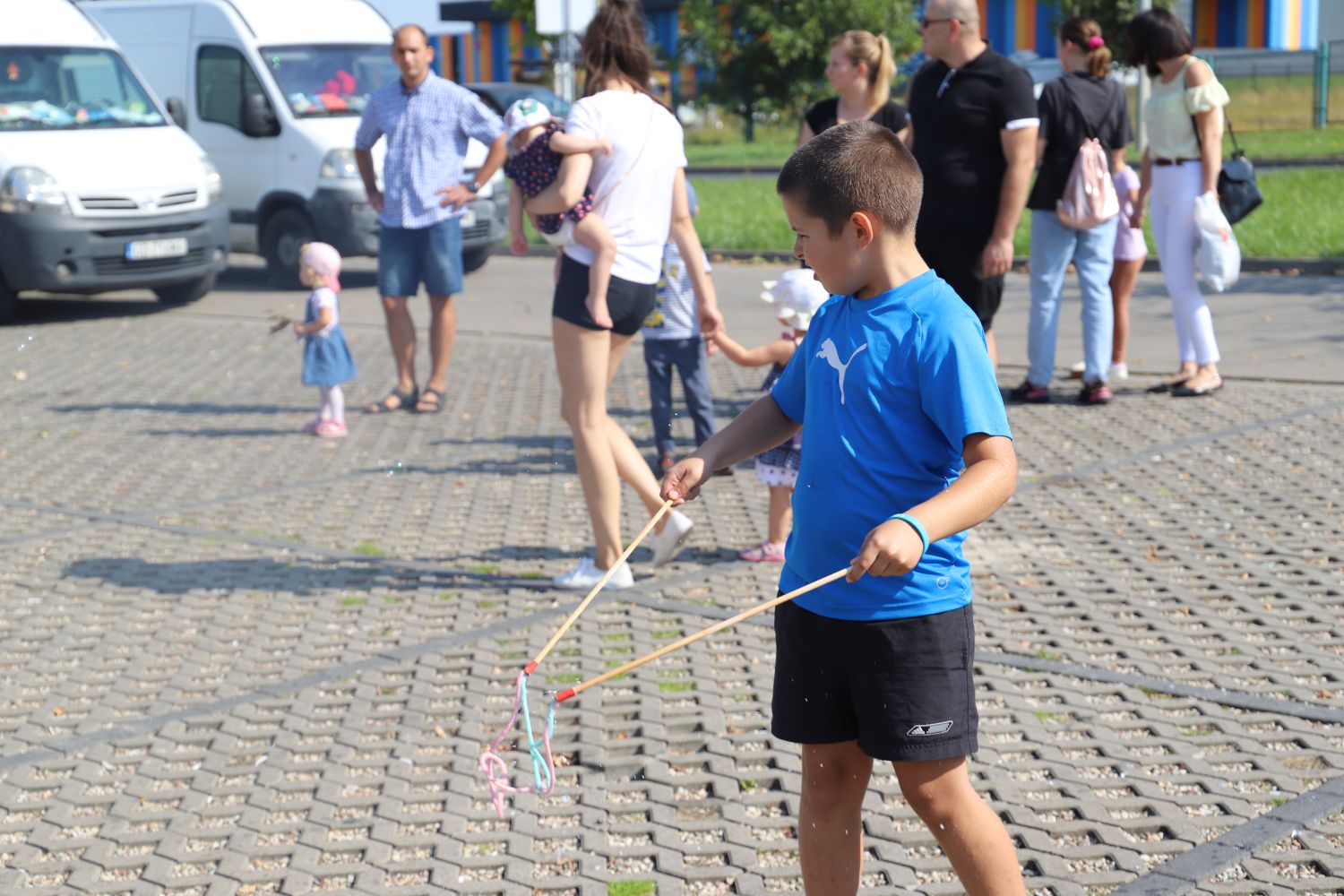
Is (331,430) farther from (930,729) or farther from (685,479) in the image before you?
(930,729)

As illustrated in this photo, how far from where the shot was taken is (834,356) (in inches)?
115

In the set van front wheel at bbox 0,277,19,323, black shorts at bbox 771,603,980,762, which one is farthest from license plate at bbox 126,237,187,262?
black shorts at bbox 771,603,980,762

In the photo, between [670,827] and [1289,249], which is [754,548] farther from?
[1289,249]

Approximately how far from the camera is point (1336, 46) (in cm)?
3959

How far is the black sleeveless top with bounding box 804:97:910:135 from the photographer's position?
756cm

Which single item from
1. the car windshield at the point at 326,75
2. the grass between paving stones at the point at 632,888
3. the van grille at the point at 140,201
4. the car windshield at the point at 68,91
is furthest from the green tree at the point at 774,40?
the grass between paving stones at the point at 632,888

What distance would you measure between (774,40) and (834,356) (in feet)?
131

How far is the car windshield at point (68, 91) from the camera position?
1422cm

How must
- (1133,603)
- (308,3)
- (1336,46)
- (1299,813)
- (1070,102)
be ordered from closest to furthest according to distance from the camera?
(1299,813), (1133,603), (1070,102), (308,3), (1336,46)

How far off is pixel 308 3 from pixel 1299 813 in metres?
14.8

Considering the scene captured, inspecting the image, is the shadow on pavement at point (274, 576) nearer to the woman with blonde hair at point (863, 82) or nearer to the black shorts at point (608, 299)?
the black shorts at point (608, 299)

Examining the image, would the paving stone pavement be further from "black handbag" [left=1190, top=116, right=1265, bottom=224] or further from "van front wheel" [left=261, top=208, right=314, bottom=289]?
"van front wheel" [left=261, top=208, right=314, bottom=289]

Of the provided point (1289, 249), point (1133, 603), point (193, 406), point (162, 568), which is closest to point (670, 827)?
point (1133, 603)

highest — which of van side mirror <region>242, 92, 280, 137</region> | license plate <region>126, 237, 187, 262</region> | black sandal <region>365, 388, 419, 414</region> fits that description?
van side mirror <region>242, 92, 280, 137</region>
